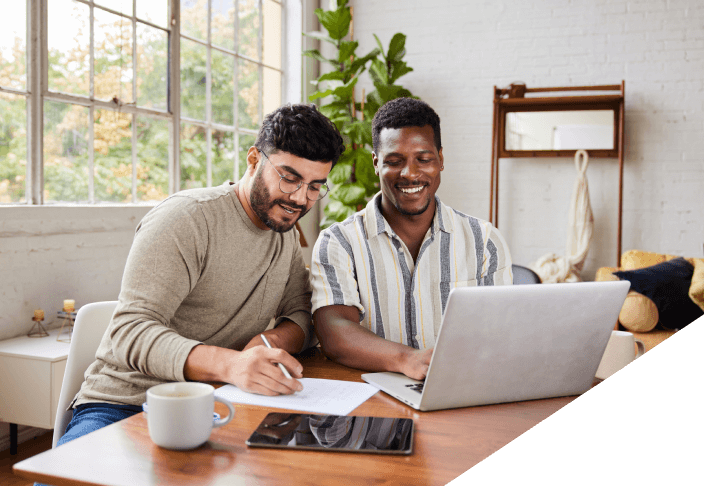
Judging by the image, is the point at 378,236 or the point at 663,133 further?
the point at 663,133

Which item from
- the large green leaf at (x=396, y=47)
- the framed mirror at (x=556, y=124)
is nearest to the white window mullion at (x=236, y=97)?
the large green leaf at (x=396, y=47)

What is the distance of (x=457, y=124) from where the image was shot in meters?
4.91

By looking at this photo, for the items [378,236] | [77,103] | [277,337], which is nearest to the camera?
[277,337]

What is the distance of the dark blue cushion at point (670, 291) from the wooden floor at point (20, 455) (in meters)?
3.29

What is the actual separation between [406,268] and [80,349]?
833 millimetres

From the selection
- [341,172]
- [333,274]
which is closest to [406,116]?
[333,274]

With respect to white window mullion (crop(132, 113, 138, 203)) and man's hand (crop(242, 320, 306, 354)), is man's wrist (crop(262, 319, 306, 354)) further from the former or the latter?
white window mullion (crop(132, 113, 138, 203))

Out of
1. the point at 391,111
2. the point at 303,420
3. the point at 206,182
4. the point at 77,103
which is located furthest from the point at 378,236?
the point at 206,182

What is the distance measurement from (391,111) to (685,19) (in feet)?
12.1

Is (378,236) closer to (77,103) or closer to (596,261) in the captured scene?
(77,103)

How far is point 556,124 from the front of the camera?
15.0 feet

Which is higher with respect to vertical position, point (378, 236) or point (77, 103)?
point (77, 103)

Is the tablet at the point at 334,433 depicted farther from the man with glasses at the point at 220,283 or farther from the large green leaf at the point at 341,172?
the large green leaf at the point at 341,172

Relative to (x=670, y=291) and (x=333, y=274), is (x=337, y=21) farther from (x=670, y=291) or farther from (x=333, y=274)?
(x=333, y=274)
